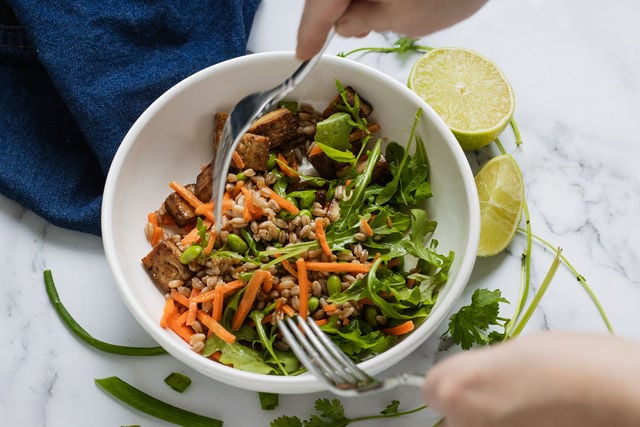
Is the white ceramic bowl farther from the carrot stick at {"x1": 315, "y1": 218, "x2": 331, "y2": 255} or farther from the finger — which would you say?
the finger

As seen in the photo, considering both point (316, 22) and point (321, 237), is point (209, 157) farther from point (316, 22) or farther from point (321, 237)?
point (316, 22)

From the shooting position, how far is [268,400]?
2309 mm

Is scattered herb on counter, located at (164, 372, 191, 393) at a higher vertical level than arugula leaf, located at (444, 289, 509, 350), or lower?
lower

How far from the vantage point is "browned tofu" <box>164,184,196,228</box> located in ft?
7.81

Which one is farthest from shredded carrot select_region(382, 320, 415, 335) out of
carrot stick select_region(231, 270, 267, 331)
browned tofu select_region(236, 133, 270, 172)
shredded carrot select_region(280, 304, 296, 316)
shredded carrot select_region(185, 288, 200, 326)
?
browned tofu select_region(236, 133, 270, 172)

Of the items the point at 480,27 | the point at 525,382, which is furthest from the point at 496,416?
the point at 480,27

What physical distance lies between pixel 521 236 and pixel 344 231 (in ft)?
2.30

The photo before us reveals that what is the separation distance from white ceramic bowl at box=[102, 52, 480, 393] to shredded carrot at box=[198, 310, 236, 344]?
9 centimetres

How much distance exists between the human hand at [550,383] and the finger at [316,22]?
2.89 ft

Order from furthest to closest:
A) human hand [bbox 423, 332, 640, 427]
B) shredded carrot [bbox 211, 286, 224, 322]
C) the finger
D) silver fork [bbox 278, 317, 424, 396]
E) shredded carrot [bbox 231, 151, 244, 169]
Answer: shredded carrot [bbox 231, 151, 244, 169] → shredded carrot [bbox 211, 286, 224, 322] → the finger → silver fork [bbox 278, 317, 424, 396] → human hand [bbox 423, 332, 640, 427]

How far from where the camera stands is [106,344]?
238cm

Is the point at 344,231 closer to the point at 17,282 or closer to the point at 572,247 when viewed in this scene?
the point at 572,247

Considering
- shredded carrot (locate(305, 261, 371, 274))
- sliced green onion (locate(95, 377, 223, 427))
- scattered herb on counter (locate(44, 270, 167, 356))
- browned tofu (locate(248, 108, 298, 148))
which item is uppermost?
browned tofu (locate(248, 108, 298, 148))

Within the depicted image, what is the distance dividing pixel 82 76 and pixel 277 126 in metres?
0.73
